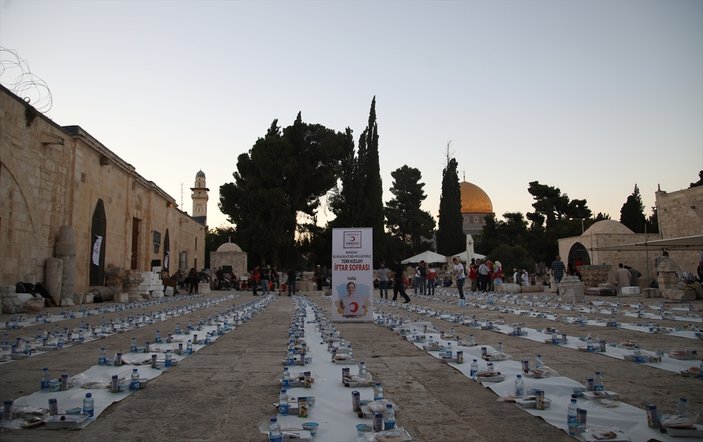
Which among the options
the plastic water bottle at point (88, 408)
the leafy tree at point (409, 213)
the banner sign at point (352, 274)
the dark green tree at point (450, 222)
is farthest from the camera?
the leafy tree at point (409, 213)

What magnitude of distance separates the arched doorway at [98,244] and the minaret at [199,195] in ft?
153

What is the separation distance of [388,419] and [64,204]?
55.3ft

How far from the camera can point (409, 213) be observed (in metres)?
54.1

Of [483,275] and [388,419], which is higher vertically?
[483,275]

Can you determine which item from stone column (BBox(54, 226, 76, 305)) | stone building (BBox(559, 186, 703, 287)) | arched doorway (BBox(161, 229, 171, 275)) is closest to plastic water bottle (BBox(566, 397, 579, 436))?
stone column (BBox(54, 226, 76, 305))

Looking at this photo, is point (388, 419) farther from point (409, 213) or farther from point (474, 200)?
point (474, 200)

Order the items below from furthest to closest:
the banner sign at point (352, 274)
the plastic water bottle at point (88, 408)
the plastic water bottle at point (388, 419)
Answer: the banner sign at point (352, 274), the plastic water bottle at point (88, 408), the plastic water bottle at point (388, 419)

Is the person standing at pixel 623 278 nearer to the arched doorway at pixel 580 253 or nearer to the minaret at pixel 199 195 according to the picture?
the arched doorway at pixel 580 253

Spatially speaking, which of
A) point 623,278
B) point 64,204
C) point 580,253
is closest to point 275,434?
point 64,204

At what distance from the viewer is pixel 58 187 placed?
15961mm

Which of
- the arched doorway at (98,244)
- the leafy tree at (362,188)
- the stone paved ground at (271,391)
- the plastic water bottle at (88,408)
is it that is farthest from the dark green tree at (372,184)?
the plastic water bottle at (88,408)

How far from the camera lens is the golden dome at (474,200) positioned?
77.5 m

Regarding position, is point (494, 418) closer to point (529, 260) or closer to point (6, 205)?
point (6, 205)

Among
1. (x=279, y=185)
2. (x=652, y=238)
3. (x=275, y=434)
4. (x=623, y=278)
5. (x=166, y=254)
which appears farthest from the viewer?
(x=279, y=185)
